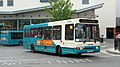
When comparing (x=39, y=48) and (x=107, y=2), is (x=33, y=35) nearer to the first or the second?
(x=39, y=48)

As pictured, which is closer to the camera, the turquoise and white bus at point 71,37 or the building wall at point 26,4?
the turquoise and white bus at point 71,37

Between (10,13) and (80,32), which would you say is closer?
(80,32)

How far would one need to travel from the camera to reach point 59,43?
22.7m

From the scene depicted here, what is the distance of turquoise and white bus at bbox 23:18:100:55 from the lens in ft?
68.2

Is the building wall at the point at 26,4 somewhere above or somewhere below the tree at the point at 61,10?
above

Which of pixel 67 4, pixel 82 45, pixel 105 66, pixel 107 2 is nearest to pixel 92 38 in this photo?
pixel 82 45

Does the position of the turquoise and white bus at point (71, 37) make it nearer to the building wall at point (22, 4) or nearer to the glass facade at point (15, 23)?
the glass facade at point (15, 23)

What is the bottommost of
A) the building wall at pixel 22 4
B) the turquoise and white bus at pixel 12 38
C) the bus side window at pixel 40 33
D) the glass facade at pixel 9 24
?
the turquoise and white bus at pixel 12 38

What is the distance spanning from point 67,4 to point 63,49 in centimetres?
2488

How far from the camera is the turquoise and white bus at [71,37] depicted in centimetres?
2078

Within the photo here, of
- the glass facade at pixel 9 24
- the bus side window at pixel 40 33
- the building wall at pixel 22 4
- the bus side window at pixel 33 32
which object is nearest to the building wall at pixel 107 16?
the building wall at pixel 22 4

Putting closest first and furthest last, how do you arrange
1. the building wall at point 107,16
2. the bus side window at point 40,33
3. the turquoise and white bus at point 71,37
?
the turquoise and white bus at point 71,37, the bus side window at point 40,33, the building wall at point 107,16

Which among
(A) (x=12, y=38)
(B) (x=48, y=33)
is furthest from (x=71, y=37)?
(A) (x=12, y=38)

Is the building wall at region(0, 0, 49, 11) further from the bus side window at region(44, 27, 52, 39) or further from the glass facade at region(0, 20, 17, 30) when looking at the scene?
the bus side window at region(44, 27, 52, 39)
